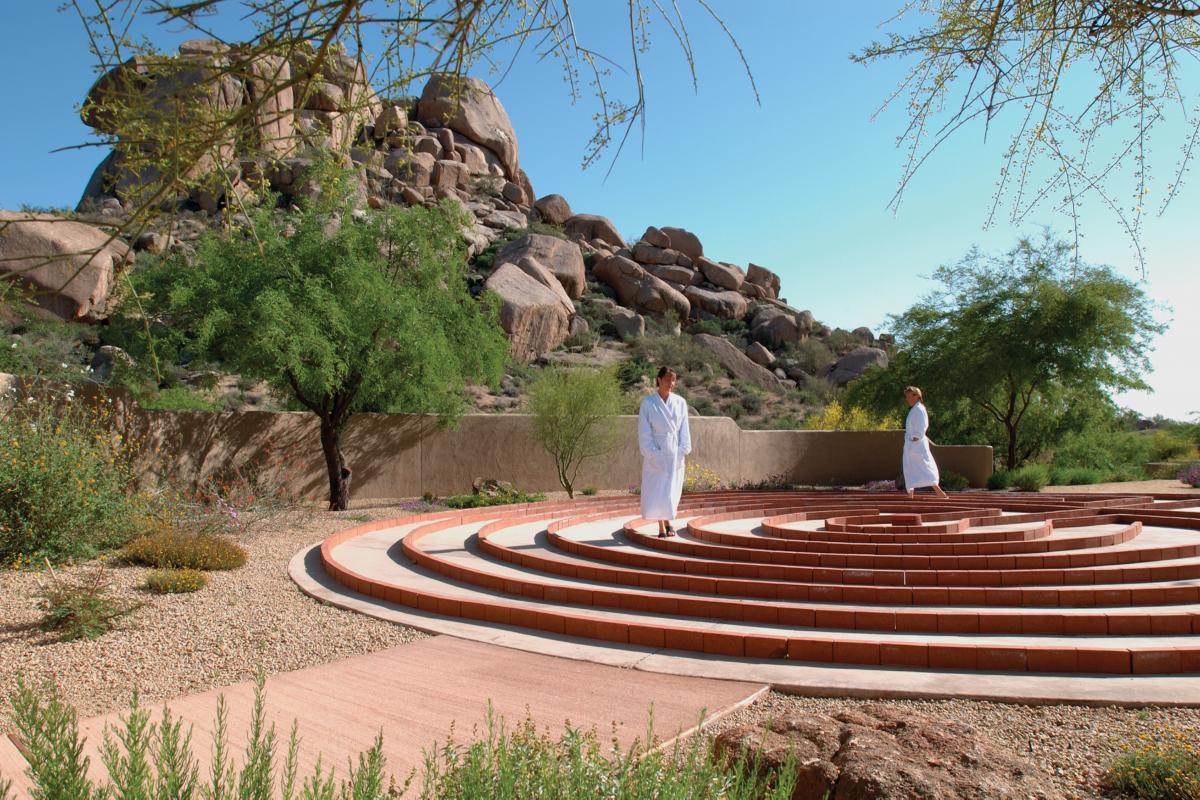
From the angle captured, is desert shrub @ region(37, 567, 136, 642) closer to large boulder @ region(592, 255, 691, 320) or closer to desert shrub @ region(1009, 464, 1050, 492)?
desert shrub @ region(1009, 464, 1050, 492)

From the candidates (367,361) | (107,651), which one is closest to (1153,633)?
(107,651)

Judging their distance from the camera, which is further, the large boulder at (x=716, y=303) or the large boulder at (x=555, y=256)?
the large boulder at (x=716, y=303)

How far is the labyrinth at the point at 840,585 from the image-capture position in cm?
546

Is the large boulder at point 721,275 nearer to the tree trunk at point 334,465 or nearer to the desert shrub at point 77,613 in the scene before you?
the tree trunk at point 334,465

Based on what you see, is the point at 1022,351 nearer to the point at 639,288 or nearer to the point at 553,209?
the point at 639,288

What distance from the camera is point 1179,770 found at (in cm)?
323

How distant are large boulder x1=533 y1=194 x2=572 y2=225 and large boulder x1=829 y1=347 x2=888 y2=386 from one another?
821 inches

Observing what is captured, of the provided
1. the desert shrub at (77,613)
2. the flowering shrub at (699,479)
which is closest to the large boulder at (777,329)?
the flowering shrub at (699,479)

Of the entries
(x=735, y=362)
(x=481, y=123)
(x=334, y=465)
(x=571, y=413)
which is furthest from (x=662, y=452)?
(x=481, y=123)

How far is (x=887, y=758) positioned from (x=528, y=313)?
36224mm

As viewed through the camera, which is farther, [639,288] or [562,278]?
[639,288]

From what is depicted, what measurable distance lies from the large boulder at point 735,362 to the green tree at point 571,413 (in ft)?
89.8

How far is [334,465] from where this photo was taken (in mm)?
14945

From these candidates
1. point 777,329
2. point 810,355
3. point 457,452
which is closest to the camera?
point 457,452
